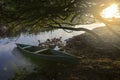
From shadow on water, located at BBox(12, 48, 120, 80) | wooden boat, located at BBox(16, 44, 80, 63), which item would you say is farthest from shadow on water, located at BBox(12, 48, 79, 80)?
wooden boat, located at BBox(16, 44, 80, 63)

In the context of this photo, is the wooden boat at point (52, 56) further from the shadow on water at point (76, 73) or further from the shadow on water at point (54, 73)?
the shadow on water at point (76, 73)

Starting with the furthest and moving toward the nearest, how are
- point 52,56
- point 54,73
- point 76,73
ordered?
point 52,56, point 54,73, point 76,73

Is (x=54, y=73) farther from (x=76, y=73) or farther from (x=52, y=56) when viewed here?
(x=52, y=56)

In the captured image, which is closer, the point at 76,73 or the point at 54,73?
the point at 76,73

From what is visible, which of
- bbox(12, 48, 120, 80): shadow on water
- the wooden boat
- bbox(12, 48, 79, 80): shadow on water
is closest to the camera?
bbox(12, 48, 120, 80): shadow on water

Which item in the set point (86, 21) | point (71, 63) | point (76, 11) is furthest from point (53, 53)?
point (76, 11)

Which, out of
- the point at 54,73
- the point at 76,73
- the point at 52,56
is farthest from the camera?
the point at 52,56

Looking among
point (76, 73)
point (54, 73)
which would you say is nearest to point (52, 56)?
point (54, 73)

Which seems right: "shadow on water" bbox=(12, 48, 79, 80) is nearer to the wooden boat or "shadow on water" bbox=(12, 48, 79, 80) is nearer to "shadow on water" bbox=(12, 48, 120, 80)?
"shadow on water" bbox=(12, 48, 120, 80)

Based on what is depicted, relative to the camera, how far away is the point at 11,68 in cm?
1497

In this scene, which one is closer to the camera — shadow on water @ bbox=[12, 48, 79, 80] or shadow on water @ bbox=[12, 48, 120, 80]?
shadow on water @ bbox=[12, 48, 120, 80]

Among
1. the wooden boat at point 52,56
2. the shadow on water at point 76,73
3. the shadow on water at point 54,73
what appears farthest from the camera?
the wooden boat at point 52,56

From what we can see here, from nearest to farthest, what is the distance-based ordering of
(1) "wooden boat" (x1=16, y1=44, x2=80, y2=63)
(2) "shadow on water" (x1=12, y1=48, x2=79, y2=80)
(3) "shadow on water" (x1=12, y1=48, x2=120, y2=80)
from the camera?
(3) "shadow on water" (x1=12, y1=48, x2=120, y2=80) < (2) "shadow on water" (x1=12, y1=48, x2=79, y2=80) < (1) "wooden boat" (x1=16, y1=44, x2=80, y2=63)

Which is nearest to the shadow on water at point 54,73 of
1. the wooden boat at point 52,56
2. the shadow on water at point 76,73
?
the shadow on water at point 76,73
